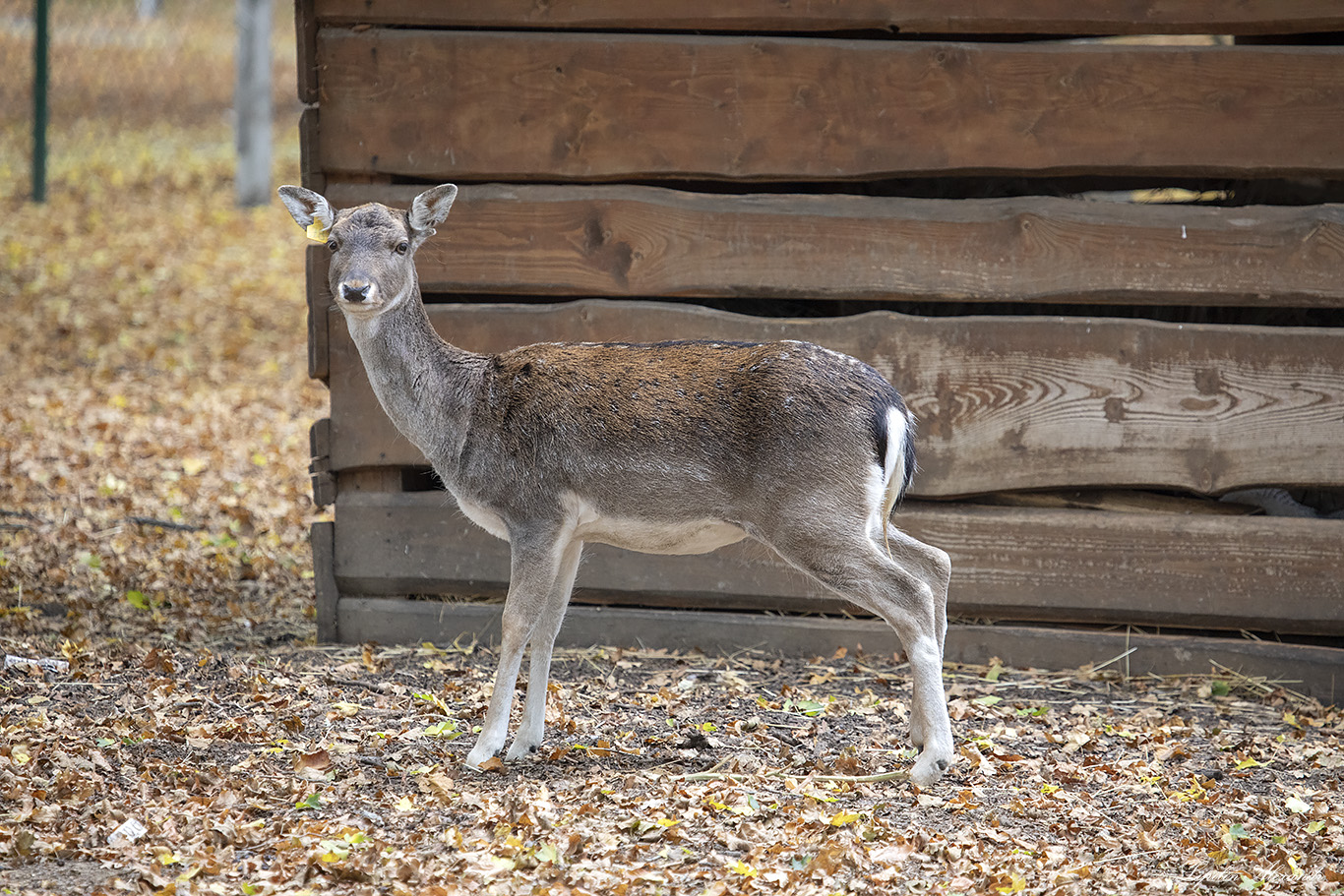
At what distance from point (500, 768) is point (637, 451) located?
3.93 ft

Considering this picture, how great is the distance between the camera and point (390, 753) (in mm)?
4867

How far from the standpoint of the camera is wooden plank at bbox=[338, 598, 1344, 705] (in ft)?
19.8

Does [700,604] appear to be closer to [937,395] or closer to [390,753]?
[937,395]

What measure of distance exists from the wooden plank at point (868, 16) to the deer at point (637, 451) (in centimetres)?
142

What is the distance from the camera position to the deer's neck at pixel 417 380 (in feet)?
16.3

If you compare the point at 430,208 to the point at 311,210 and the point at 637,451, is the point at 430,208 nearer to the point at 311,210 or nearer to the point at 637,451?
the point at 311,210

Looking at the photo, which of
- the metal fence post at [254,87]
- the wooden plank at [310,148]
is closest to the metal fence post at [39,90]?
the metal fence post at [254,87]

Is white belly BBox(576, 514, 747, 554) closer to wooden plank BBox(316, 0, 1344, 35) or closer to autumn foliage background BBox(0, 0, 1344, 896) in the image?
autumn foliage background BBox(0, 0, 1344, 896)

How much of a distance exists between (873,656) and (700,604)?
835mm

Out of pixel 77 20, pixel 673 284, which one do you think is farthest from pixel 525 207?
pixel 77 20

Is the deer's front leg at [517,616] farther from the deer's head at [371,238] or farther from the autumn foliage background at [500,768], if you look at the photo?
the deer's head at [371,238]

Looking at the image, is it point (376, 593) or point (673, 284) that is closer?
point (673, 284)

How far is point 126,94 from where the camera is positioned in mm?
17484

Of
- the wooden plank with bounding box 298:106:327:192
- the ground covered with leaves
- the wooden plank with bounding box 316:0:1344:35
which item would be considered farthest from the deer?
the wooden plank with bounding box 316:0:1344:35
